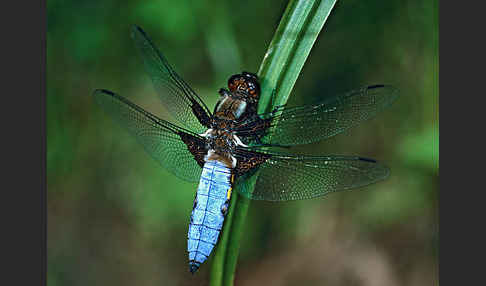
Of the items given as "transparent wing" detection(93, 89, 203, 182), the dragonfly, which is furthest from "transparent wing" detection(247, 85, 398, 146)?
"transparent wing" detection(93, 89, 203, 182)

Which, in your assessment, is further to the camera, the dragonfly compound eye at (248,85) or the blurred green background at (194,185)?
the blurred green background at (194,185)

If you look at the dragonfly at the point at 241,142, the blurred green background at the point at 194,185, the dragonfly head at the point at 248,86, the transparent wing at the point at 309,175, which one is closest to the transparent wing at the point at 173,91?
the dragonfly at the point at 241,142

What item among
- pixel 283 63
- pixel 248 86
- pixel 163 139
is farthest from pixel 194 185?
pixel 283 63

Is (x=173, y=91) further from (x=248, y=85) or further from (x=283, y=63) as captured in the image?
(x=283, y=63)

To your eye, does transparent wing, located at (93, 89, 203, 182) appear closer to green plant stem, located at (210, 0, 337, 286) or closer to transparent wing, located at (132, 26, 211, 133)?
transparent wing, located at (132, 26, 211, 133)

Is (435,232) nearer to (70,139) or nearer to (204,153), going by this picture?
(204,153)

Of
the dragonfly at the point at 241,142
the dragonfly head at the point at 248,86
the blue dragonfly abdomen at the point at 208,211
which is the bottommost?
the blue dragonfly abdomen at the point at 208,211

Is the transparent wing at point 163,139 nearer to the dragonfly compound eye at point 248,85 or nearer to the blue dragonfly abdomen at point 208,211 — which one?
the blue dragonfly abdomen at point 208,211

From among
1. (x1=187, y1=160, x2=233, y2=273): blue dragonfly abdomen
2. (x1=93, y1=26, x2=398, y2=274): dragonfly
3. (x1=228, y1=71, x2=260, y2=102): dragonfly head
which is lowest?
(x1=187, y1=160, x2=233, y2=273): blue dragonfly abdomen
